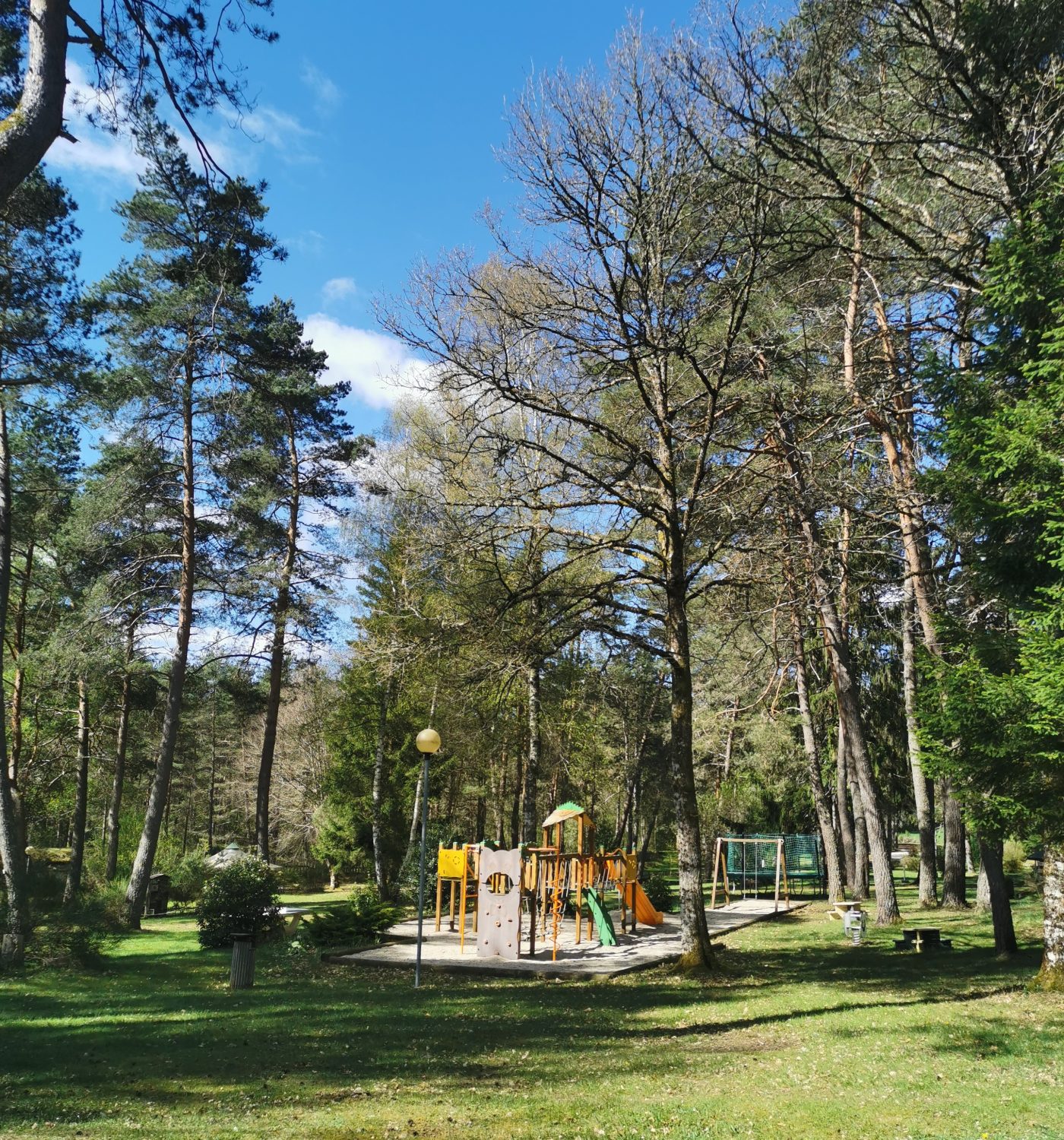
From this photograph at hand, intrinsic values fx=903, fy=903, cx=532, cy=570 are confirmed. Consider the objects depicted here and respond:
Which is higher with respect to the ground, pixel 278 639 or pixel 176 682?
pixel 278 639

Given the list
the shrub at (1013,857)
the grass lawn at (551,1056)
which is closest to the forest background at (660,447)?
the grass lawn at (551,1056)

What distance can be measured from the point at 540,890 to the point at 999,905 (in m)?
6.60

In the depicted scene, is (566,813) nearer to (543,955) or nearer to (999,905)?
(543,955)

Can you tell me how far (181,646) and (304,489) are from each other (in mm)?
4911

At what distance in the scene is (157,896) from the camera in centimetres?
2152

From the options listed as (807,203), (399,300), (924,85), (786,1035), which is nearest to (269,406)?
(399,300)

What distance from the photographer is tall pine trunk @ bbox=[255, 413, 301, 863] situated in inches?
746

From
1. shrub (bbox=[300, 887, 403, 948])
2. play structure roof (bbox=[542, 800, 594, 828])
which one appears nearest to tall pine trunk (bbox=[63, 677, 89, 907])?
shrub (bbox=[300, 887, 403, 948])

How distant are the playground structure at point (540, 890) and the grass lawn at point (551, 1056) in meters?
1.38

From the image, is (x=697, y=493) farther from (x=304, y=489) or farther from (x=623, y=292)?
(x=304, y=489)

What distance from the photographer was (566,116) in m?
9.72

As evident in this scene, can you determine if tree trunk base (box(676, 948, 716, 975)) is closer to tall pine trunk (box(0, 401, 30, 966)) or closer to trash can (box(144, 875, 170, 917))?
tall pine trunk (box(0, 401, 30, 966))

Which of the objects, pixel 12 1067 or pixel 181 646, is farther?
pixel 181 646

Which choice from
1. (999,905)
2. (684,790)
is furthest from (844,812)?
(684,790)
